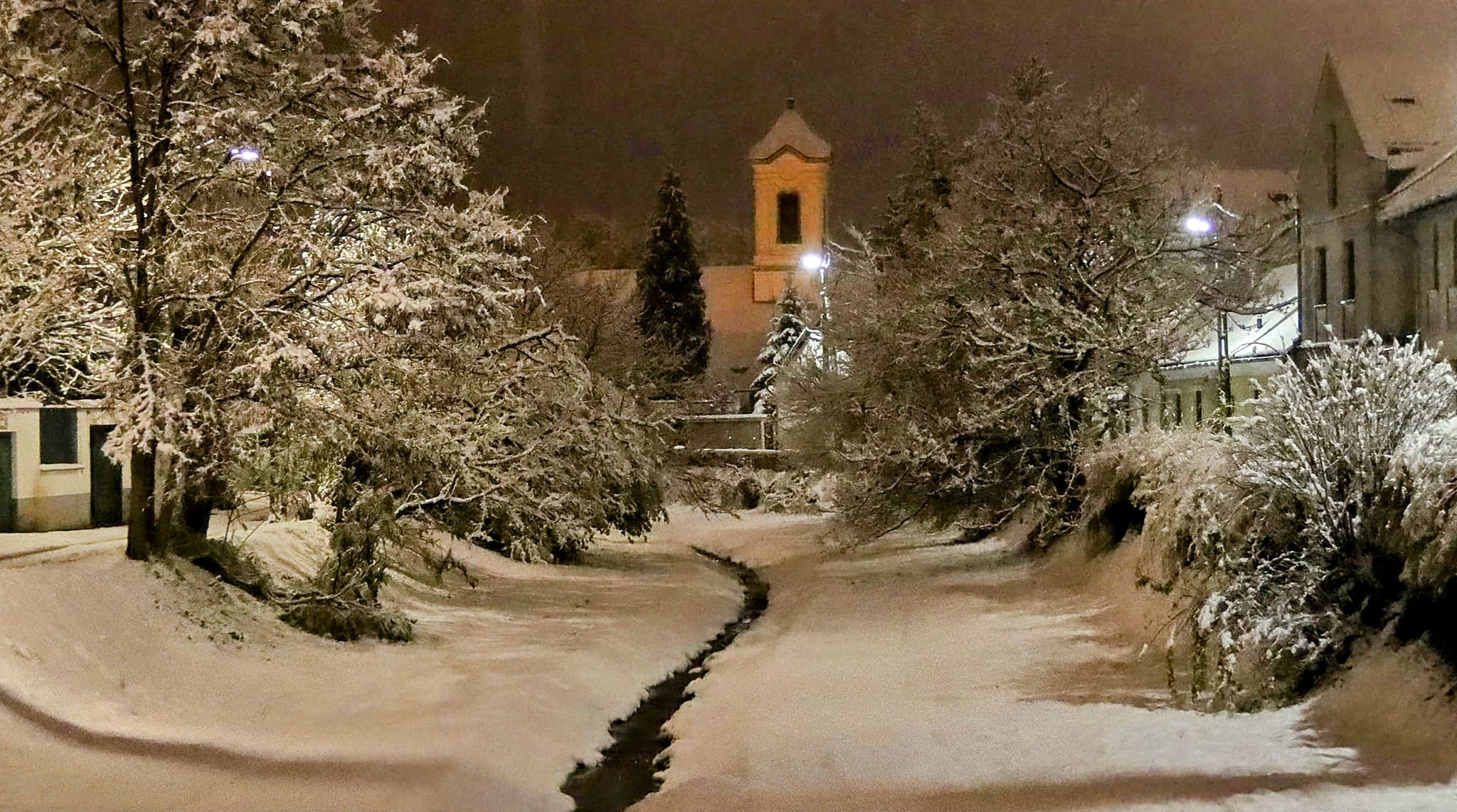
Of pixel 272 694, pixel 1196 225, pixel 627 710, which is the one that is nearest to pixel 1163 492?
pixel 627 710

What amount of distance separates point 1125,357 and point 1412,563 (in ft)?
38.4

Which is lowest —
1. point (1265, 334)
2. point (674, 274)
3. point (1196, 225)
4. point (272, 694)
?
point (272, 694)

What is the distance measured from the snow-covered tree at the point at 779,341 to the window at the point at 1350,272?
2135 centimetres

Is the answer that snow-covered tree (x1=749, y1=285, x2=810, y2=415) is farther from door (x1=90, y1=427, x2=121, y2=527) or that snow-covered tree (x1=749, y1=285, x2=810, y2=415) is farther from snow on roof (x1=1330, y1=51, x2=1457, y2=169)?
door (x1=90, y1=427, x2=121, y2=527)

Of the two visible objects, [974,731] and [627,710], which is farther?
[627,710]

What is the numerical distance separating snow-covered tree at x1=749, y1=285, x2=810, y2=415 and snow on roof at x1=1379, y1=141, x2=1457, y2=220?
23.5 m

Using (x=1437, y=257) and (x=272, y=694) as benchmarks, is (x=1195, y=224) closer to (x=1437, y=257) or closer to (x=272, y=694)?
(x=1437, y=257)

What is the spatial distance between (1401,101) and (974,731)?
26567 mm

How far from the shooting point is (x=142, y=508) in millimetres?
14594

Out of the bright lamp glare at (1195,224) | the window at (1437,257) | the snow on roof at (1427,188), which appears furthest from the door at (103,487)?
the window at (1437,257)

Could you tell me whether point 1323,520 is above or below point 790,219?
below

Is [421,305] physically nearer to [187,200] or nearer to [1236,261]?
[187,200]

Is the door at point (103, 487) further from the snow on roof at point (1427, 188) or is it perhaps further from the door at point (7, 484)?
the snow on roof at point (1427, 188)

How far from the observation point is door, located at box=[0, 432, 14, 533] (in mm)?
20266
